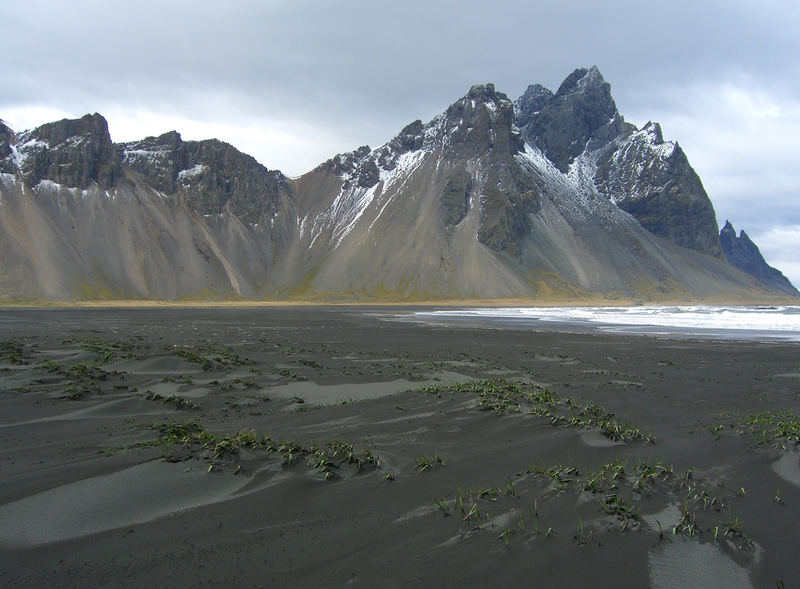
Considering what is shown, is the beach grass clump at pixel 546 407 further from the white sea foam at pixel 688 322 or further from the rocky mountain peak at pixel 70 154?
the rocky mountain peak at pixel 70 154

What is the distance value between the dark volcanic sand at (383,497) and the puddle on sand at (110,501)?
0.09 feet

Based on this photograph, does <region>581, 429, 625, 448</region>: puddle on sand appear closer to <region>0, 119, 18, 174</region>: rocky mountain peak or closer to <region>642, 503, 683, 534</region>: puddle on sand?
<region>642, 503, 683, 534</region>: puddle on sand

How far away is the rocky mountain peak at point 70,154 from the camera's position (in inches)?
5812

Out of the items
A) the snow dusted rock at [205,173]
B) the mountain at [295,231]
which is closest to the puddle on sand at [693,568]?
the mountain at [295,231]

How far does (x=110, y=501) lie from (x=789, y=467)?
10.9 meters

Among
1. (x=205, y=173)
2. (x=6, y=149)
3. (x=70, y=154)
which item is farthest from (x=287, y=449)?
(x=6, y=149)

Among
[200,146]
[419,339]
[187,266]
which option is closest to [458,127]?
[200,146]

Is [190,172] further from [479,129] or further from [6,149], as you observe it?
[479,129]

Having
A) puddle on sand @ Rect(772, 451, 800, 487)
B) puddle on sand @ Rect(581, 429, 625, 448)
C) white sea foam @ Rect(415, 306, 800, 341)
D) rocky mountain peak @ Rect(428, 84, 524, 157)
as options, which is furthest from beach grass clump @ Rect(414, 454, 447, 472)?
rocky mountain peak @ Rect(428, 84, 524, 157)

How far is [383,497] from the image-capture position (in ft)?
21.4

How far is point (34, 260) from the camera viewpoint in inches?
4815

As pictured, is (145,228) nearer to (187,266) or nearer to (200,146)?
(187,266)

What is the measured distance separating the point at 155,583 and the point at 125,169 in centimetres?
19564

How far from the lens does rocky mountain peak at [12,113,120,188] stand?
484 ft
